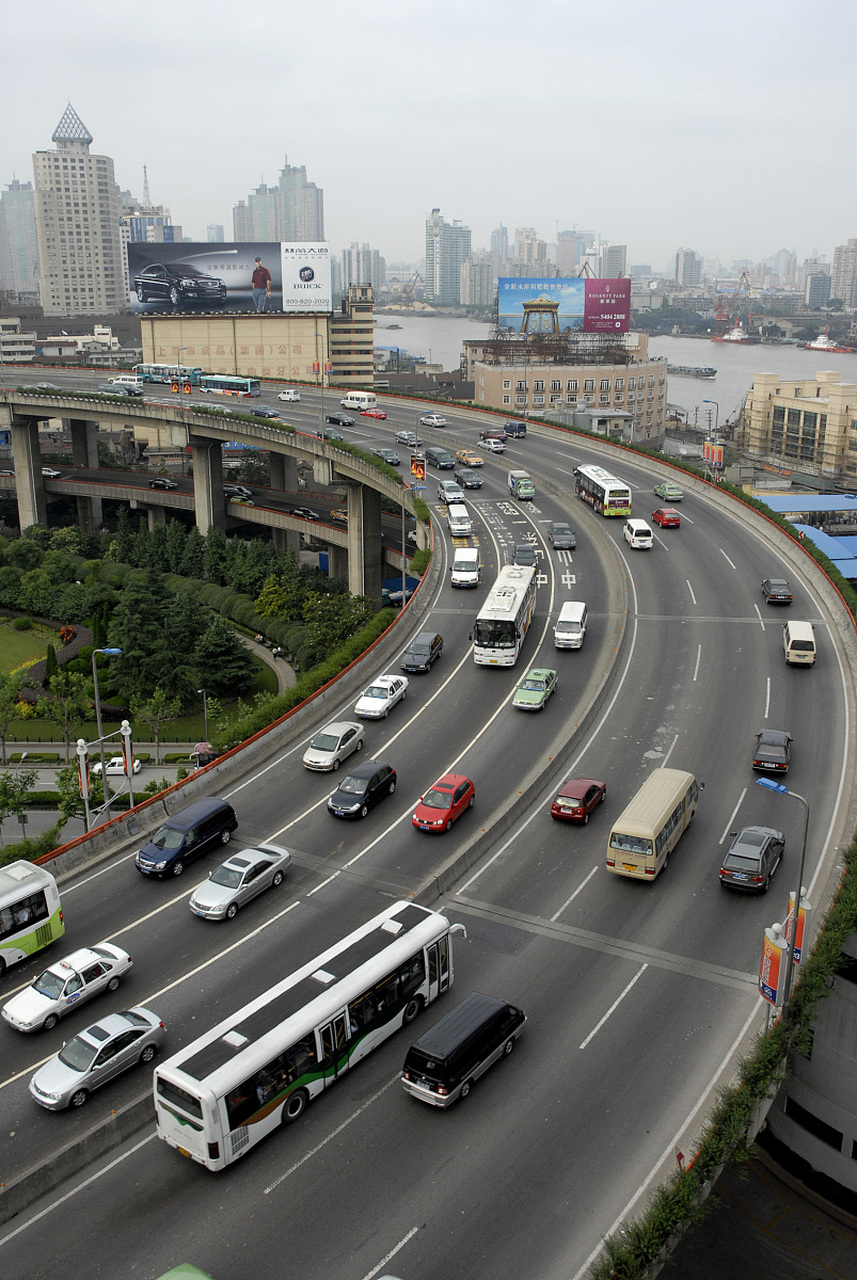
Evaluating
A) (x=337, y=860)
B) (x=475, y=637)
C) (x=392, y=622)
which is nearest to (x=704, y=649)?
(x=475, y=637)

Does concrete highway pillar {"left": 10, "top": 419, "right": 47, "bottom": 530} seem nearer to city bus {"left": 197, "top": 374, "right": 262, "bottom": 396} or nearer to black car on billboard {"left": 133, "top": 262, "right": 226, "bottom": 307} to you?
city bus {"left": 197, "top": 374, "right": 262, "bottom": 396}

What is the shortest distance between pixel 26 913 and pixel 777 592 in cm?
3412

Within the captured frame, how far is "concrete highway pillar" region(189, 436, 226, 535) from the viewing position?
86062mm

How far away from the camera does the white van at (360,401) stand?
95312 millimetres

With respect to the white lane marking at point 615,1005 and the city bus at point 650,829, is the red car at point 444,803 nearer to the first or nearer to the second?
the city bus at point 650,829

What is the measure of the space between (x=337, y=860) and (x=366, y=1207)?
11.7 meters

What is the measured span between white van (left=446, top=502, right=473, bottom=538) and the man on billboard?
9194 cm

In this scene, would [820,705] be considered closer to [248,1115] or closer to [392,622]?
[392,622]

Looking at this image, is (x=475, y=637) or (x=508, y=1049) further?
(x=475, y=637)

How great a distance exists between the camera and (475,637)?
133 feet

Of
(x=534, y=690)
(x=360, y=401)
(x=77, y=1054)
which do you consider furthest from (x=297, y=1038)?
(x=360, y=401)

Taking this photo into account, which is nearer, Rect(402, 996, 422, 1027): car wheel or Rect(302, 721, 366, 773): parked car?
Rect(402, 996, 422, 1027): car wheel

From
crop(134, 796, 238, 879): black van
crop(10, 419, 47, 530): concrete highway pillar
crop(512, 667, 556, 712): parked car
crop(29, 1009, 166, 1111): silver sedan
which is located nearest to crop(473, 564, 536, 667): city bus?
crop(512, 667, 556, 712): parked car

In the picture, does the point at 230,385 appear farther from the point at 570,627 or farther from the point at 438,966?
the point at 438,966
